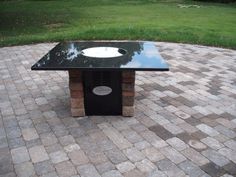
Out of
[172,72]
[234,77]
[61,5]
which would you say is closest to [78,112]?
[172,72]

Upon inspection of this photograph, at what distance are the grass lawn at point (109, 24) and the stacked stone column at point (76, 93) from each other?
4.79 m

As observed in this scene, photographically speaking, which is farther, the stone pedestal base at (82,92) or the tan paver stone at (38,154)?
the stone pedestal base at (82,92)

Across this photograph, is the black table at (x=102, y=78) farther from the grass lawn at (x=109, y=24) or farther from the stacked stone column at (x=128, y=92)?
the grass lawn at (x=109, y=24)

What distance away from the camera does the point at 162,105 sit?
471 cm

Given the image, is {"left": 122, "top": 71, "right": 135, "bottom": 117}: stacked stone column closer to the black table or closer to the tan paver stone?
the black table

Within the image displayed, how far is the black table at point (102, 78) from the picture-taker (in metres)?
3.99

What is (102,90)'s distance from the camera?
14.1ft

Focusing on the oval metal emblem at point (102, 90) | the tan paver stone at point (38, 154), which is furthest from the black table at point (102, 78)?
the tan paver stone at point (38, 154)

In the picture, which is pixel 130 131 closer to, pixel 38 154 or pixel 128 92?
pixel 128 92

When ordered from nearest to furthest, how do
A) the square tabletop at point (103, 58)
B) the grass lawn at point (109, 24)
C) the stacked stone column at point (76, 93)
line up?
1. the square tabletop at point (103, 58)
2. the stacked stone column at point (76, 93)
3. the grass lawn at point (109, 24)

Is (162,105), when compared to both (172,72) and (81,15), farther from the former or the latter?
(81,15)

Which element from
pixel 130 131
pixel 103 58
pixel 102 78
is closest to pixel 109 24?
pixel 103 58

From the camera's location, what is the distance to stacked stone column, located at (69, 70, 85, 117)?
163 inches

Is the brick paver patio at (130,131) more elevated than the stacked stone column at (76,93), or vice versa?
the stacked stone column at (76,93)
